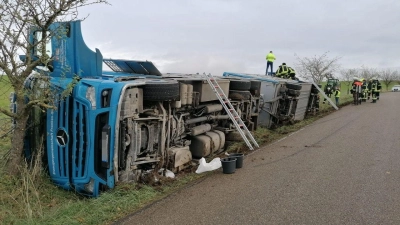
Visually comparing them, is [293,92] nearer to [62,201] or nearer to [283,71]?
[283,71]

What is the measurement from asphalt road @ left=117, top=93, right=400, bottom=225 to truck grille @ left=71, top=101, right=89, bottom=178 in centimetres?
130

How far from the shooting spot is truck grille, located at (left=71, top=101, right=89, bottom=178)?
555 centimetres

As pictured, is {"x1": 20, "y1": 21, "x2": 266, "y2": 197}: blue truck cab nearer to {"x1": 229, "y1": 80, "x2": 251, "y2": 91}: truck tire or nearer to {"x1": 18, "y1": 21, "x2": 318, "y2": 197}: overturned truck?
{"x1": 18, "y1": 21, "x2": 318, "y2": 197}: overturned truck

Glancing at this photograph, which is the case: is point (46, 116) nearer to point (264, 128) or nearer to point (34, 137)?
point (34, 137)

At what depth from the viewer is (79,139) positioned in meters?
5.61

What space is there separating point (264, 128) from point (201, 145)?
4.56 metres

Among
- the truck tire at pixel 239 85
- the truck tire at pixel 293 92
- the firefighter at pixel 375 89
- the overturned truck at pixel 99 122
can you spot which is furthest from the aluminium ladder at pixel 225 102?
the firefighter at pixel 375 89

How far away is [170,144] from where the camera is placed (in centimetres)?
711

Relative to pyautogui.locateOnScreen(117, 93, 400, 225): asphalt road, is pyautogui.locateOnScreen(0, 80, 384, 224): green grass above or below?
below

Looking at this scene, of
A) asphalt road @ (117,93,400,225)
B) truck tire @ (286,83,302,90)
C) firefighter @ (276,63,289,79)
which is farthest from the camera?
firefighter @ (276,63,289,79)

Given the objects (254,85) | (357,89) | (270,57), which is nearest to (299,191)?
(254,85)

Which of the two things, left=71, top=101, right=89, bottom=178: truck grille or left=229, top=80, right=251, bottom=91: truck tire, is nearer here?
left=71, top=101, right=89, bottom=178: truck grille

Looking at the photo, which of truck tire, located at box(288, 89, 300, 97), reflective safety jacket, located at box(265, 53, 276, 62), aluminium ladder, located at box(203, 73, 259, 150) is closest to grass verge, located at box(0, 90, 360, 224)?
aluminium ladder, located at box(203, 73, 259, 150)

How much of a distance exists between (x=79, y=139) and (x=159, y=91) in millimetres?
1392
